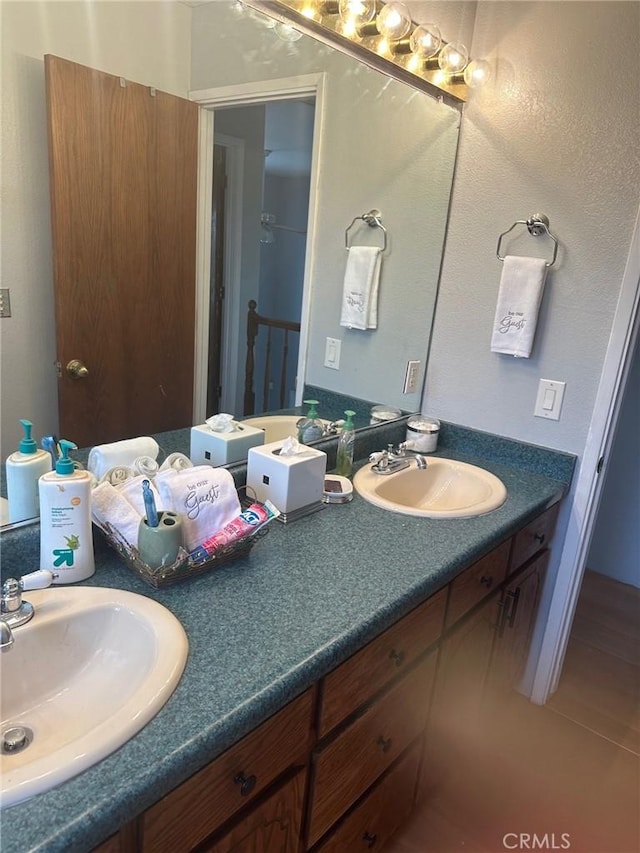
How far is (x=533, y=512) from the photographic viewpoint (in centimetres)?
165

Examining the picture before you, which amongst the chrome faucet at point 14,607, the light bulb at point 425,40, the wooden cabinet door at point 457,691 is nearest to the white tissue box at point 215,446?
the chrome faucet at point 14,607

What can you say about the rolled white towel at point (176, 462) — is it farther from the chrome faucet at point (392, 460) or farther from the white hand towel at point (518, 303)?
the white hand towel at point (518, 303)

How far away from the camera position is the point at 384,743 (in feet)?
4.05

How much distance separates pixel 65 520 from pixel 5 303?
1.30 feet

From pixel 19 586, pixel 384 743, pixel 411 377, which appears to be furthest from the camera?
pixel 411 377

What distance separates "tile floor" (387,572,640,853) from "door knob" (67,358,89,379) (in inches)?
55.7

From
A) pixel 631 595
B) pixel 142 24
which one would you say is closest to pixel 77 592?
pixel 142 24

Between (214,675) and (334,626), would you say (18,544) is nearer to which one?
(214,675)

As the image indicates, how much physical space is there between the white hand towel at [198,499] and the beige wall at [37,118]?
265mm

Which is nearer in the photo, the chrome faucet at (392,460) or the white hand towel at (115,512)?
the white hand towel at (115,512)

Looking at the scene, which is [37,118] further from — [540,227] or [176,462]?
[540,227]

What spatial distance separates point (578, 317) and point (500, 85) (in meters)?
0.74

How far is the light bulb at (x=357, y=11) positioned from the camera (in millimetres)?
1485

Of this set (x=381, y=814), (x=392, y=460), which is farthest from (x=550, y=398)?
(x=381, y=814)
